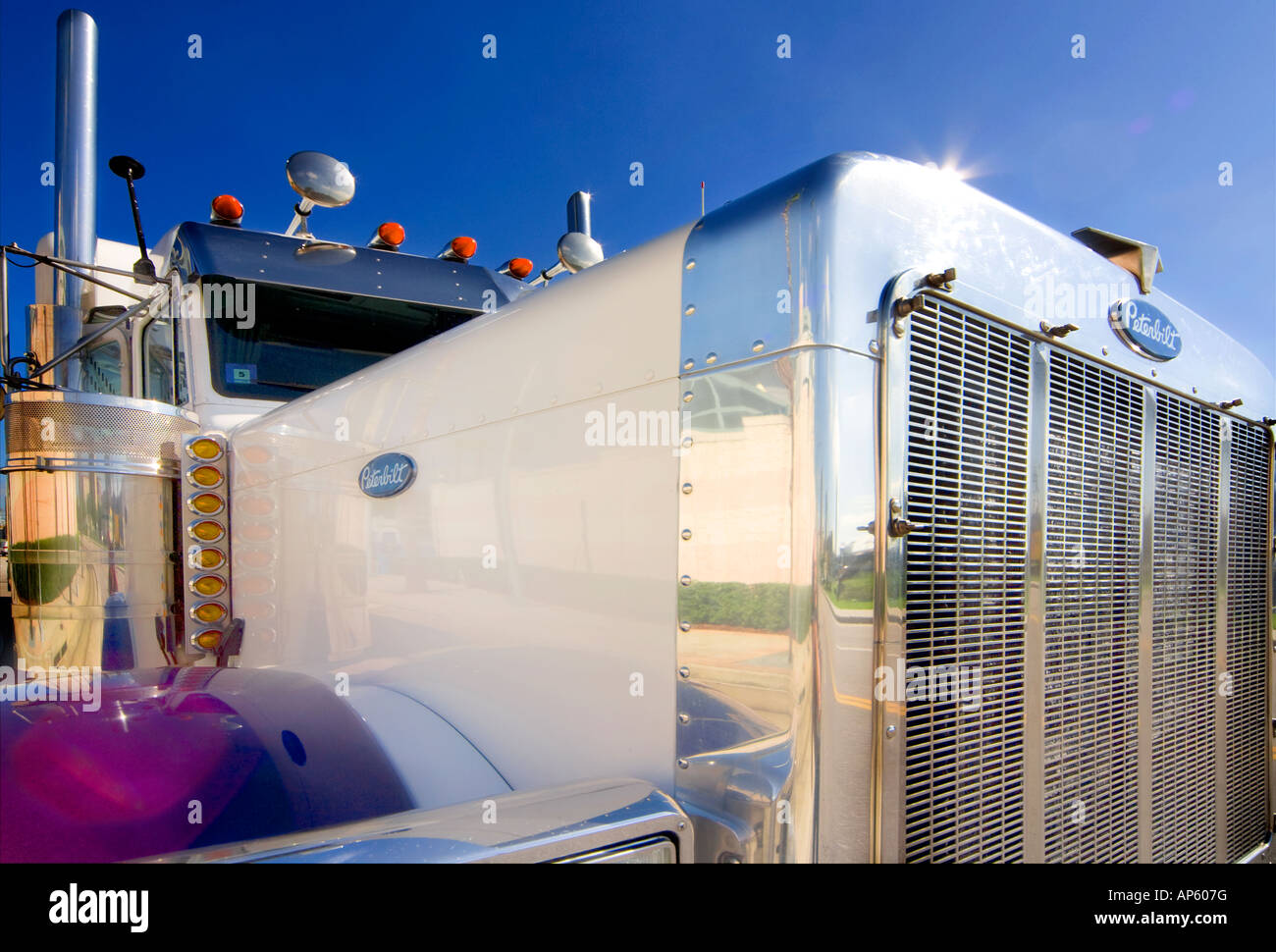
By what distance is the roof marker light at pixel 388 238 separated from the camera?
2.87 m

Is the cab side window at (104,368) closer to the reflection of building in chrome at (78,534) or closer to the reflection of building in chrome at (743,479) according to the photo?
the reflection of building in chrome at (78,534)

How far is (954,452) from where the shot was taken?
119cm

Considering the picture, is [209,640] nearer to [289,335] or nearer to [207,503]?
[207,503]

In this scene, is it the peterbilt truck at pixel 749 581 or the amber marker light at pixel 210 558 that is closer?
the peterbilt truck at pixel 749 581

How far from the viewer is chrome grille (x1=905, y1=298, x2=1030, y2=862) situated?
1133mm

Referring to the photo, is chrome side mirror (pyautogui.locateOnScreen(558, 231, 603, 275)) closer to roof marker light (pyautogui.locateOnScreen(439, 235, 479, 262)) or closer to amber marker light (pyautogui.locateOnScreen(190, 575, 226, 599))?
roof marker light (pyautogui.locateOnScreen(439, 235, 479, 262))

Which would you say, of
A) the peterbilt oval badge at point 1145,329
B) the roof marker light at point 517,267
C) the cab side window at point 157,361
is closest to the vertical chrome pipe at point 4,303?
the cab side window at point 157,361

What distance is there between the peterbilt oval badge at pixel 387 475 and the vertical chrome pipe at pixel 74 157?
147 cm

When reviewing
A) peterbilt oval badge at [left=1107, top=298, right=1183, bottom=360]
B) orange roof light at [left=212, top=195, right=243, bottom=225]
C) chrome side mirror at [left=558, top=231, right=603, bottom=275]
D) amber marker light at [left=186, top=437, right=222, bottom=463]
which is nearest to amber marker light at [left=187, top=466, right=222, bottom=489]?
amber marker light at [left=186, top=437, right=222, bottom=463]

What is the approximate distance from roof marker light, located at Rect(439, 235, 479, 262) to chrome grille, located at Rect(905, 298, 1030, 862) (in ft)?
7.58

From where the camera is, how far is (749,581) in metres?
1.07
